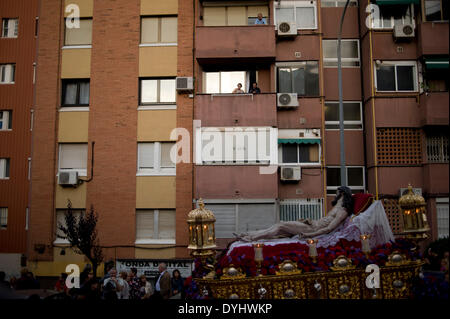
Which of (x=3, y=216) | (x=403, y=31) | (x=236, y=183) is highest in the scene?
(x=403, y=31)

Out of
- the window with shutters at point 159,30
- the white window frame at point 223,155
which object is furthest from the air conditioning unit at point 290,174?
the window with shutters at point 159,30

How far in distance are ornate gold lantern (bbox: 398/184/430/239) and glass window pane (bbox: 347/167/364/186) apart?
1266cm

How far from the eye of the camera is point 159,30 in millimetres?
21828

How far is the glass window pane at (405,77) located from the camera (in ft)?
68.8

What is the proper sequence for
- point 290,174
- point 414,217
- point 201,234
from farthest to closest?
1. point 290,174
2. point 414,217
3. point 201,234

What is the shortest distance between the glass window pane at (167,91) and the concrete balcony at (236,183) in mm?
3992

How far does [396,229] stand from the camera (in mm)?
19500

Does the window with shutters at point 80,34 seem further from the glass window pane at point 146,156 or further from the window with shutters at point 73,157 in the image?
the glass window pane at point 146,156

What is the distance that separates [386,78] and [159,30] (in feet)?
35.1

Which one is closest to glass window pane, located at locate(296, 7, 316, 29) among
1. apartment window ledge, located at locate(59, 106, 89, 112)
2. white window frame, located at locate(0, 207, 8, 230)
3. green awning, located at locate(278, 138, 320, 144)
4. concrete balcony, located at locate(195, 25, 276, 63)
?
concrete balcony, located at locate(195, 25, 276, 63)

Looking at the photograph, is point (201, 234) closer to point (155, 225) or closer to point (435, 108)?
point (155, 225)

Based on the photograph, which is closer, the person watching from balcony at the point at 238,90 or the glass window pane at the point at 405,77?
the person watching from balcony at the point at 238,90

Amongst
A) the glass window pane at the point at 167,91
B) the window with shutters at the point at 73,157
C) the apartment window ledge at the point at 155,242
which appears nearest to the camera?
the apartment window ledge at the point at 155,242

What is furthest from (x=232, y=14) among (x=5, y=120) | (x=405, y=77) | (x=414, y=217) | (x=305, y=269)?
(x=305, y=269)
